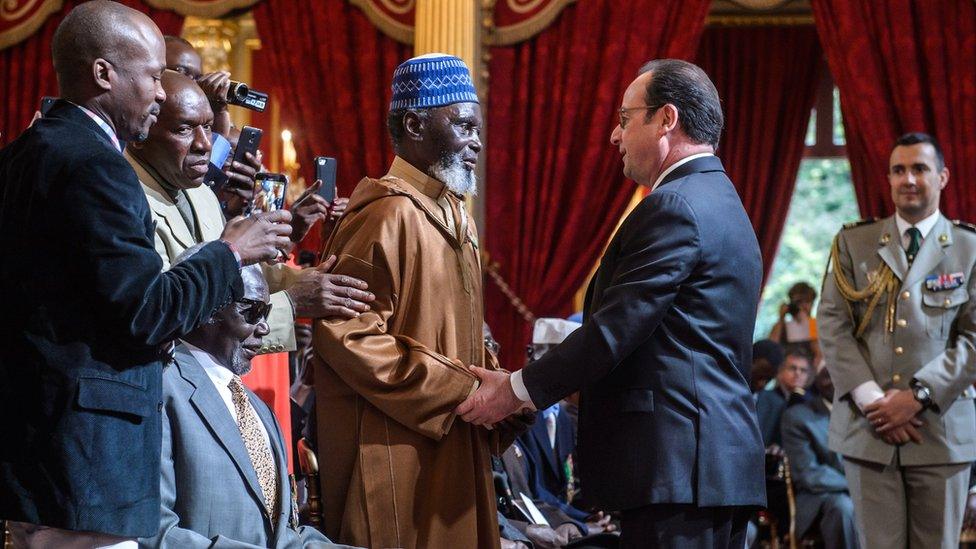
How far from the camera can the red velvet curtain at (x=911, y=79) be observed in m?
7.35

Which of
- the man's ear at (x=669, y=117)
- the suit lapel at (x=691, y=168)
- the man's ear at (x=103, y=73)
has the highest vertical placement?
the man's ear at (x=669, y=117)

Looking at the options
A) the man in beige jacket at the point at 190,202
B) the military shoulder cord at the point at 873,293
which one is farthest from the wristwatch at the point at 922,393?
the man in beige jacket at the point at 190,202

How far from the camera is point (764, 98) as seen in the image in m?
9.26

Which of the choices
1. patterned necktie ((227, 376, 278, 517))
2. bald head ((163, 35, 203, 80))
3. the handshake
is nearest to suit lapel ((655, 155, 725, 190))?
the handshake

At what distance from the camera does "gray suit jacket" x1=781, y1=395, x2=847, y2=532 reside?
6551mm

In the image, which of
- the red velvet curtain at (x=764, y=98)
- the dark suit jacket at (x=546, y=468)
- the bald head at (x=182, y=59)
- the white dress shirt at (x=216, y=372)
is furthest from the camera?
the red velvet curtain at (x=764, y=98)

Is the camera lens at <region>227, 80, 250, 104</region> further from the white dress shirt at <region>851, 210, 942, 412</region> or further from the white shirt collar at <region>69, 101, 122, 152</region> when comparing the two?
the white dress shirt at <region>851, 210, 942, 412</region>

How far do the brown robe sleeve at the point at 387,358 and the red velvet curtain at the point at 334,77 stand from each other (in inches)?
177

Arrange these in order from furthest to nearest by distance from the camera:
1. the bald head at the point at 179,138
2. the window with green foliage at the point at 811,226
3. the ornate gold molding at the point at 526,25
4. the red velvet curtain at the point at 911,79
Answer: the window with green foliage at the point at 811,226 < the ornate gold molding at the point at 526,25 < the red velvet curtain at the point at 911,79 < the bald head at the point at 179,138

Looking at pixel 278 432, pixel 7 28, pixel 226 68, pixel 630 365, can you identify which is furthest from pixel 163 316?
pixel 226 68

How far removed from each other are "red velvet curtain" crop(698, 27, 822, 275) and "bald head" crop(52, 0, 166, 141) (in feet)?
23.5

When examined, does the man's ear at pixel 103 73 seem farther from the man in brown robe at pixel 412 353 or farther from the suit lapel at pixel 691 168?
the suit lapel at pixel 691 168

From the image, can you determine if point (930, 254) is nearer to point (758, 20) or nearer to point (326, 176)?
point (326, 176)

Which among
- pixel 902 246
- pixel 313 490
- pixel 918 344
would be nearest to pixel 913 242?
pixel 902 246
